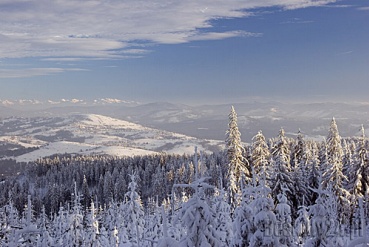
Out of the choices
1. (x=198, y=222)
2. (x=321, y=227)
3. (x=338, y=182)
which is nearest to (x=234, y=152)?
(x=338, y=182)

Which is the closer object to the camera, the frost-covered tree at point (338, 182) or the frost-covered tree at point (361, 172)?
the frost-covered tree at point (338, 182)

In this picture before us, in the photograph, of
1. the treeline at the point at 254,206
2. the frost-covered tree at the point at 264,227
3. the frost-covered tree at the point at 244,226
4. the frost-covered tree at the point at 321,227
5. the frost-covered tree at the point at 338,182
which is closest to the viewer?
the treeline at the point at 254,206

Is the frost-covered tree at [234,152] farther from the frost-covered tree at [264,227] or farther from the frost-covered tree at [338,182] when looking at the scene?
the frost-covered tree at [264,227]

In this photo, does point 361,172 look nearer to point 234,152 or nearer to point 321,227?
point 234,152

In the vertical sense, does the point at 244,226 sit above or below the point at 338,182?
above

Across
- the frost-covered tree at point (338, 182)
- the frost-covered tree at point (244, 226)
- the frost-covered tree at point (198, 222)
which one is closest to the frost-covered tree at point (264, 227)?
the frost-covered tree at point (244, 226)

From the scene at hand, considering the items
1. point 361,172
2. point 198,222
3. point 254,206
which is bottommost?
point 361,172

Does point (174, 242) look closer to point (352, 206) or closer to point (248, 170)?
point (248, 170)

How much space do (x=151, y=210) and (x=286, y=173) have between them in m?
75.2

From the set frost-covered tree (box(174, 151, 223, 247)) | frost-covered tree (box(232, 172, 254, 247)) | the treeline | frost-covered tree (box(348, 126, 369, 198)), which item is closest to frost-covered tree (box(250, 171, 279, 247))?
the treeline

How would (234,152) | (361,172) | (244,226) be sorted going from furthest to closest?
(361,172) < (234,152) < (244,226)

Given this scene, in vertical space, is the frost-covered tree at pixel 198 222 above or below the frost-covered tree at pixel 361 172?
above

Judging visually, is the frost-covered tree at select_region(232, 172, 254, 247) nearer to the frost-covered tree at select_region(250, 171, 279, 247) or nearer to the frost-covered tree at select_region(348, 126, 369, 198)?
the frost-covered tree at select_region(250, 171, 279, 247)

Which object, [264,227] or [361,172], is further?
[361,172]
